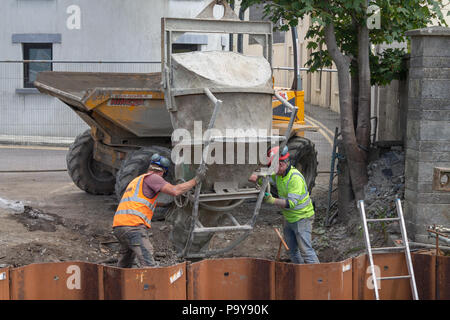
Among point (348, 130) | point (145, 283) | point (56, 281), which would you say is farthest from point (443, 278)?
point (348, 130)

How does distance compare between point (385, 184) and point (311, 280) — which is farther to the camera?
point (385, 184)

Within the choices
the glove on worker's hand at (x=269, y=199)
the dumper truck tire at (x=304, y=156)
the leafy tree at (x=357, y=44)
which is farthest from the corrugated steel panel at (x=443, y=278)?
the dumper truck tire at (x=304, y=156)

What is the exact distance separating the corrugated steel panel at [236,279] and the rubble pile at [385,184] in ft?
10.1

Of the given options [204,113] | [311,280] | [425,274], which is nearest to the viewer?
[311,280]

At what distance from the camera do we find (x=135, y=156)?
997cm

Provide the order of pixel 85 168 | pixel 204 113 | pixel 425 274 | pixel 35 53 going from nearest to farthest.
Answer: pixel 425 274
pixel 204 113
pixel 85 168
pixel 35 53

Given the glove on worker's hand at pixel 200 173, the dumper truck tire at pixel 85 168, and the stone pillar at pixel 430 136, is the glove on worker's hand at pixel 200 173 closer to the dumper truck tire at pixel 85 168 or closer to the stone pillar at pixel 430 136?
the stone pillar at pixel 430 136

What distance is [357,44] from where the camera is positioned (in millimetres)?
10453

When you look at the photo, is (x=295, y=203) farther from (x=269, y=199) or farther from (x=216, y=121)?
(x=216, y=121)

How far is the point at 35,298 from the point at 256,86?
10.6ft

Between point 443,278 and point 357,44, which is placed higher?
point 357,44

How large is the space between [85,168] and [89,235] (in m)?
2.69

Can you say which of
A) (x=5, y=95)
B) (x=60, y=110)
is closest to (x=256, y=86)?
(x=60, y=110)

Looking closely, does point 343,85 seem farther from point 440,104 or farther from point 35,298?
point 35,298
